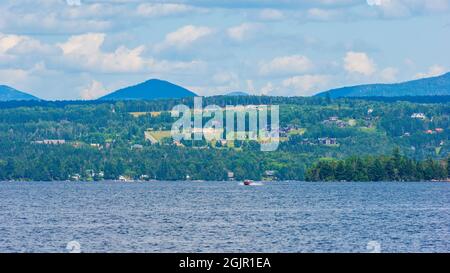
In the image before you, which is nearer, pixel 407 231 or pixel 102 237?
pixel 102 237

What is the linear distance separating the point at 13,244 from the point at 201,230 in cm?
1987

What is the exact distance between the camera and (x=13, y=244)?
8212 centimetres

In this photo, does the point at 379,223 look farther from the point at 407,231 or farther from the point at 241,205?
the point at 241,205

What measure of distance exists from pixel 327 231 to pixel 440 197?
9207 cm

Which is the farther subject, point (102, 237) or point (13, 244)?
point (102, 237)

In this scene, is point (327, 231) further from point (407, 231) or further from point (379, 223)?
point (379, 223)

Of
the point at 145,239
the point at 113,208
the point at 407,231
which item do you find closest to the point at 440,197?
the point at 113,208
